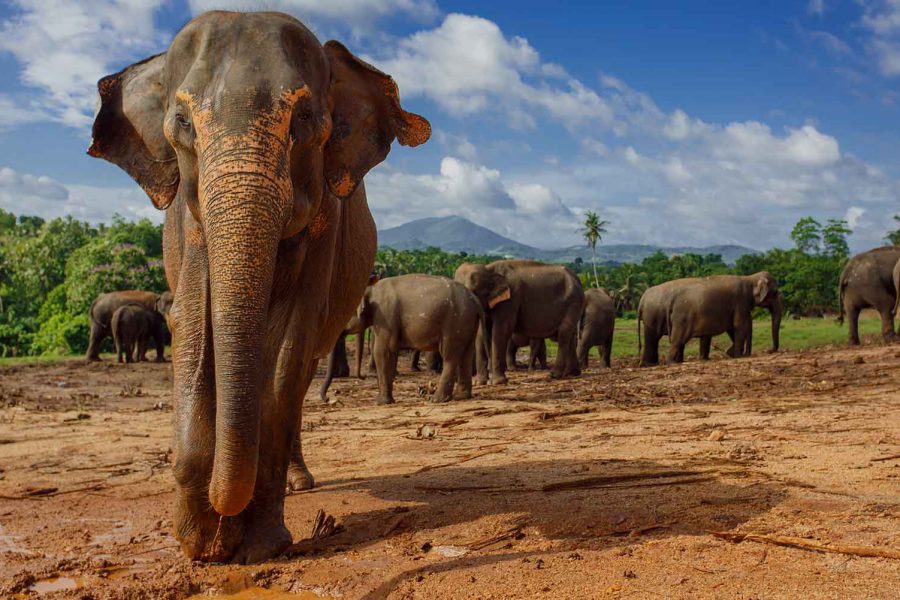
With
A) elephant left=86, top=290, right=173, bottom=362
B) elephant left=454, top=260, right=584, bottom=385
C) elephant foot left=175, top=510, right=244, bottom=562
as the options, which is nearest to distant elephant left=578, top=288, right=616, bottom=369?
elephant left=454, top=260, right=584, bottom=385

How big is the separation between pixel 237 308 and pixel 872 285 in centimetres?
2193

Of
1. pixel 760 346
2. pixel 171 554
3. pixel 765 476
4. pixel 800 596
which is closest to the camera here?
pixel 800 596

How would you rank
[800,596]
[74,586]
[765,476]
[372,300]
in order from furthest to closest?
[372,300], [765,476], [74,586], [800,596]

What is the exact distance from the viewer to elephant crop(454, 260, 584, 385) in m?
18.2

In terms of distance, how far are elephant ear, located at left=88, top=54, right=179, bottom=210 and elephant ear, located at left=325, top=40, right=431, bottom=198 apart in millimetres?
895

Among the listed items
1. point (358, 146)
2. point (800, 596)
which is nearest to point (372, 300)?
point (358, 146)

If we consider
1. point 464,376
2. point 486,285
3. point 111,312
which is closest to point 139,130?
point 464,376

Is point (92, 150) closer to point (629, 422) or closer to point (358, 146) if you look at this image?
point (358, 146)

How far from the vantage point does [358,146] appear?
5219 mm

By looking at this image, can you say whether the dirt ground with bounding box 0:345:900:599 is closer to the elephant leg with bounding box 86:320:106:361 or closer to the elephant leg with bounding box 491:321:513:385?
the elephant leg with bounding box 491:321:513:385

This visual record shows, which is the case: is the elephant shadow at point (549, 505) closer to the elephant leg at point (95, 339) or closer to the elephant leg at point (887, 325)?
the elephant leg at point (887, 325)

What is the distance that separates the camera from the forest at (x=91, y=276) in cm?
3600

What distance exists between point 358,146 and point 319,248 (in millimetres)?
664

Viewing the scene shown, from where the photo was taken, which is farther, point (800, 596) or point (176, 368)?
point (176, 368)
